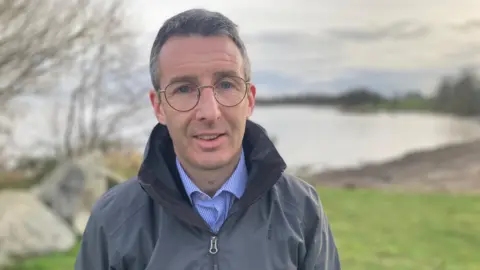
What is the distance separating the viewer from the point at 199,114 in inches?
49.6

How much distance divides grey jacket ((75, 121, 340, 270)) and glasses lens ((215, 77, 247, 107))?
168 millimetres

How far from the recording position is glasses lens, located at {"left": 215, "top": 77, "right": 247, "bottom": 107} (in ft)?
4.22

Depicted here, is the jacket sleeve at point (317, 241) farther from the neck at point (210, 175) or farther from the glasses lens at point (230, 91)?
the glasses lens at point (230, 91)

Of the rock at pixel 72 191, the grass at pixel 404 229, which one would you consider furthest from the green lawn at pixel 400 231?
the rock at pixel 72 191

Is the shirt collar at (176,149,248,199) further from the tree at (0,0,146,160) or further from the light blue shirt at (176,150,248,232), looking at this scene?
the tree at (0,0,146,160)

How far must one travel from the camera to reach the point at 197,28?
1.30 meters

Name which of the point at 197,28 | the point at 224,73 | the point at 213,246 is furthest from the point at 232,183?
the point at 197,28

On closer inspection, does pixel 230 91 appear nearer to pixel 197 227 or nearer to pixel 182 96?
pixel 182 96

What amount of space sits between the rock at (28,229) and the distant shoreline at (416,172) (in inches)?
116

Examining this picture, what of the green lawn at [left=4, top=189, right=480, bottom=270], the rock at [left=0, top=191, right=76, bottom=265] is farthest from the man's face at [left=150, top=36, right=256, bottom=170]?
the rock at [left=0, top=191, right=76, bottom=265]

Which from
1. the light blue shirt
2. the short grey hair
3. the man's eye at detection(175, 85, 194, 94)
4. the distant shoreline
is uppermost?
the short grey hair

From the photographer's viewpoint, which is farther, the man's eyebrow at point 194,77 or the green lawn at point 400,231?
the green lawn at point 400,231

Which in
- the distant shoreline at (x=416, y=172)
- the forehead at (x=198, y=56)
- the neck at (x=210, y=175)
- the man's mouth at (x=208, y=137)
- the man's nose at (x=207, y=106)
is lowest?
the distant shoreline at (x=416, y=172)

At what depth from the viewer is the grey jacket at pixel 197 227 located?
1279 millimetres
